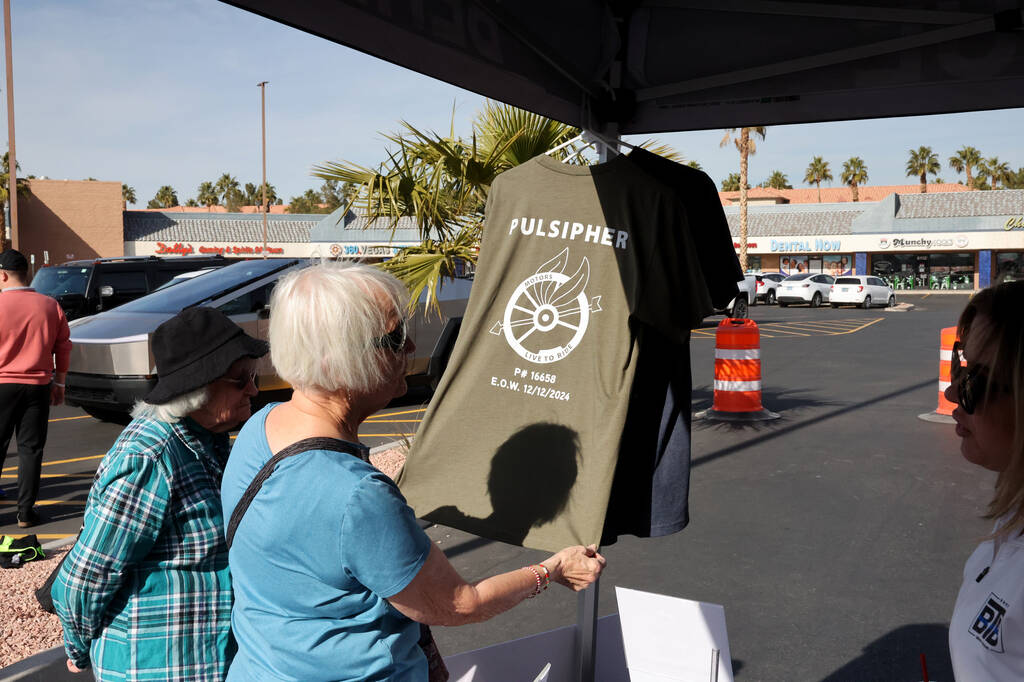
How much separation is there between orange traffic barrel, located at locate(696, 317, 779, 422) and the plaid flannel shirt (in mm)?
7943

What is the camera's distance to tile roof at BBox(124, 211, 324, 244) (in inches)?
2071

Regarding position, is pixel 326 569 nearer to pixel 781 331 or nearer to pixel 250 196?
pixel 781 331

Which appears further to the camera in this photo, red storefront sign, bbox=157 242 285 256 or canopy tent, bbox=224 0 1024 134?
red storefront sign, bbox=157 242 285 256

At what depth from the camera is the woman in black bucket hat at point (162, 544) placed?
1910mm

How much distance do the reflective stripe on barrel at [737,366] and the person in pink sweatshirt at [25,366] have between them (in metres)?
6.79

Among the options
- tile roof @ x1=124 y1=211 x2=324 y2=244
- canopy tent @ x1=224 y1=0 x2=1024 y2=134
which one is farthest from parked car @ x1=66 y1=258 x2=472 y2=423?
tile roof @ x1=124 y1=211 x2=324 y2=244

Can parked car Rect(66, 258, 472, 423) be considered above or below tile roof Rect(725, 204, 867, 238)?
below

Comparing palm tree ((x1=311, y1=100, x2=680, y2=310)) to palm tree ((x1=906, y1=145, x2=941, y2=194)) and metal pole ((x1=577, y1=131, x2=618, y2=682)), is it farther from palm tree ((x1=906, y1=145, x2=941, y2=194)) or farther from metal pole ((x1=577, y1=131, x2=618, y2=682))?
palm tree ((x1=906, y1=145, x2=941, y2=194))

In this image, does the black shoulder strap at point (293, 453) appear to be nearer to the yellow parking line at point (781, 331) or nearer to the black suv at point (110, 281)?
the black suv at point (110, 281)

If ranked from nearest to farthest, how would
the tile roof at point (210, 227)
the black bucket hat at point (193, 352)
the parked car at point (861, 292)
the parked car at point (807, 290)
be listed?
1. the black bucket hat at point (193, 352)
2. the parked car at point (861, 292)
3. the parked car at point (807, 290)
4. the tile roof at point (210, 227)

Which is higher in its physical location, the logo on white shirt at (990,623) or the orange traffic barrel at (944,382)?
the logo on white shirt at (990,623)

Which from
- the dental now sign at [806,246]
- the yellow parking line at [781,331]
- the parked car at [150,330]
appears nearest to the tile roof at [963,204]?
the dental now sign at [806,246]

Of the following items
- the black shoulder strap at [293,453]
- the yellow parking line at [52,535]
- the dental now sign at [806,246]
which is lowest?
the yellow parking line at [52,535]

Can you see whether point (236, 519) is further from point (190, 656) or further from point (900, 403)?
point (900, 403)
